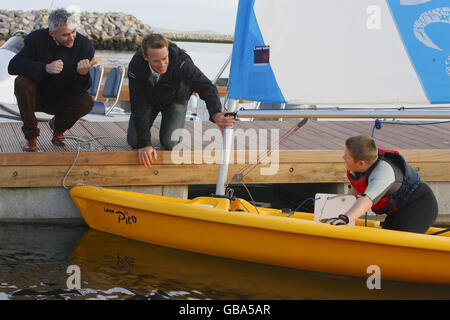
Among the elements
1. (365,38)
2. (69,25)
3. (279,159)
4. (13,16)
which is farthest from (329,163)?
(13,16)

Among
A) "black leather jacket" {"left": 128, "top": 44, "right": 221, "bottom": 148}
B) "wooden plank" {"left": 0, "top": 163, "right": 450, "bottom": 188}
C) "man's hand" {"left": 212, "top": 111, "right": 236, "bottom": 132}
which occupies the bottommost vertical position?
"wooden plank" {"left": 0, "top": 163, "right": 450, "bottom": 188}

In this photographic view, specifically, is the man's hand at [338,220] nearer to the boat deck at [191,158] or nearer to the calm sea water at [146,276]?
the calm sea water at [146,276]

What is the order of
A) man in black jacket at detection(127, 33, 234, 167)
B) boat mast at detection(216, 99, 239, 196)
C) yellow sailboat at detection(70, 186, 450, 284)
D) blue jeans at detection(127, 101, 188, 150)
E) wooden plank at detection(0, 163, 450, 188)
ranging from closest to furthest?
1. yellow sailboat at detection(70, 186, 450, 284)
2. boat mast at detection(216, 99, 239, 196)
3. man in black jacket at detection(127, 33, 234, 167)
4. wooden plank at detection(0, 163, 450, 188)
5. blue jeans at detection(127, 101, 188, 150)

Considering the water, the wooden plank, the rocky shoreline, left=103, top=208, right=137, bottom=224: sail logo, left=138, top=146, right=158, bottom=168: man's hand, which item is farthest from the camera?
the rocky shoreline

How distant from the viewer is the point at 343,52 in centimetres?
482

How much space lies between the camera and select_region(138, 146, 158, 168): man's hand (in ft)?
17.9

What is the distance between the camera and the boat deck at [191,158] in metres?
5.39

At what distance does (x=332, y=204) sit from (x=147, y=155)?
1.64 metres

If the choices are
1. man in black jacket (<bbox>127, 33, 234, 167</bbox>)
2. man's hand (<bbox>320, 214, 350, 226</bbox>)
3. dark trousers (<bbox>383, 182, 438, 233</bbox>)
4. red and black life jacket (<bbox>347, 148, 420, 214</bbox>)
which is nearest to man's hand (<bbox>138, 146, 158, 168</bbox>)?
man in black jacket (<bbox>127, 33, 234, 167</bbox>)

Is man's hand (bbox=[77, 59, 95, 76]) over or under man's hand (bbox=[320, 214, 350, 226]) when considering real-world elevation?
over

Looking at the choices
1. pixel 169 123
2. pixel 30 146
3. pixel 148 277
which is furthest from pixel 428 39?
pixel 30 146

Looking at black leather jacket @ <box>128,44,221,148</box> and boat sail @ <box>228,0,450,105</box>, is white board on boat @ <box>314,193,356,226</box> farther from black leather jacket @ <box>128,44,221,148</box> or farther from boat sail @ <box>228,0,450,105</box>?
black leather jacket @ <box>128,44,221,148</box>

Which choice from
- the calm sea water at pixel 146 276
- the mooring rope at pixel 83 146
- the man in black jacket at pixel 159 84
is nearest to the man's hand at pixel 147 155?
the man in black jacket at pixel 159 84

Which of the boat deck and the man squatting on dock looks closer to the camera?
the man squatting on dock
